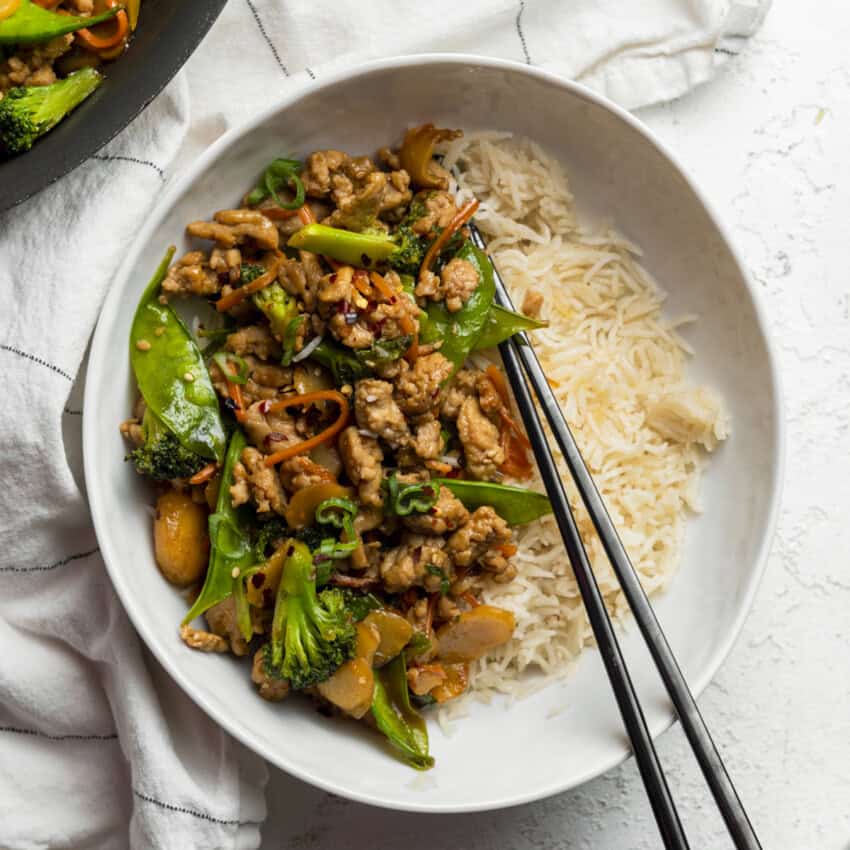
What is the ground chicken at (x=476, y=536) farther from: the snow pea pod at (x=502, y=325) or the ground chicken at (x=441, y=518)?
the snow pea pod at (x=502, y=325)

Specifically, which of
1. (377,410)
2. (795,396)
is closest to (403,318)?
(377,410)

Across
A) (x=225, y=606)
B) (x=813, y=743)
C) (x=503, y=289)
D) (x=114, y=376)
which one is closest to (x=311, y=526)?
(x=225, y=606)

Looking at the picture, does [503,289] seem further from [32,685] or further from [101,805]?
[101,805]

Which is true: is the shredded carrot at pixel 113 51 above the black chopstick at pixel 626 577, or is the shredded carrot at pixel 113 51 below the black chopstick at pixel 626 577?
above

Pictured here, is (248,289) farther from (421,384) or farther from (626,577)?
(626,577)

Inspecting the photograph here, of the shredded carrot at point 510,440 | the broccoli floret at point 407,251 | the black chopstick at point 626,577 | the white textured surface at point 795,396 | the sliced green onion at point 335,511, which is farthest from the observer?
the white textured surface at point 795,396

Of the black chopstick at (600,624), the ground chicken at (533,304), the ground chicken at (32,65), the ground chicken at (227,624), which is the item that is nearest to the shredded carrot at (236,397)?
the ground chicken at (227,624)

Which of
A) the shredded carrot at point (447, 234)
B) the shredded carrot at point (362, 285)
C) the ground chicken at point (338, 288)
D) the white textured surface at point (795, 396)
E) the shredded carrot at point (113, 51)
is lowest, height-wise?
the white textured surface at point (795, 396)
